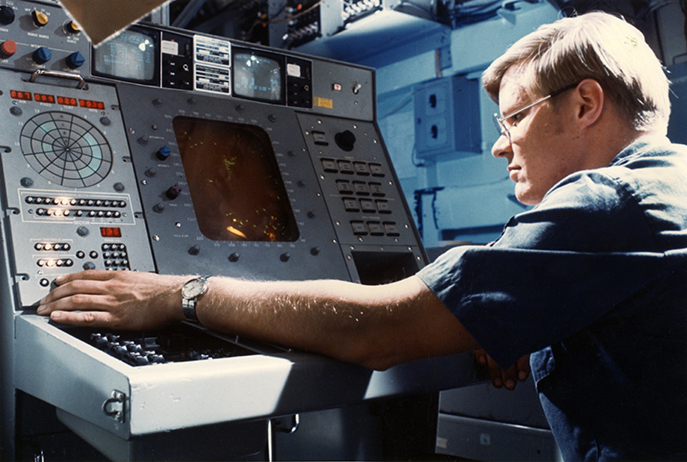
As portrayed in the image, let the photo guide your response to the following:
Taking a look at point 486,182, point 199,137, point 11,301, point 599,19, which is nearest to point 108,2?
point 11,301

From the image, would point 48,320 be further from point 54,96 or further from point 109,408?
point 54,96

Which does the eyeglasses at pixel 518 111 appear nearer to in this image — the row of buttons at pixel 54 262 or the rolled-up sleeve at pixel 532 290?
the rolled-up sleeve at pixel 532 290

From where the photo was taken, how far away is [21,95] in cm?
142

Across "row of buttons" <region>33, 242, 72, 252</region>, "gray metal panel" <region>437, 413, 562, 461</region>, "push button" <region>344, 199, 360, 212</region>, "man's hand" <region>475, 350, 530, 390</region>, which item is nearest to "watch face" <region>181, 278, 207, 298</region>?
"row of buttons" <region>33, 242, 72, 252</region>

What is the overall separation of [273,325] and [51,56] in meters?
0.93

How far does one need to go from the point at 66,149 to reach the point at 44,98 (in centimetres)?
14

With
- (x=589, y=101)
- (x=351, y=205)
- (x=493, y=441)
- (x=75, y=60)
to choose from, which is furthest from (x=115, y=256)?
(x=493, y=441)

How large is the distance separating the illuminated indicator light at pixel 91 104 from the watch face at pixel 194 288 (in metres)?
0.61

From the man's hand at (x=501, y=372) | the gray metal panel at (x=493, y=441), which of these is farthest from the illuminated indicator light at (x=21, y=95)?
the gray metal panel at (x=493, y=441)

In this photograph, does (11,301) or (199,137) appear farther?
(199,137)

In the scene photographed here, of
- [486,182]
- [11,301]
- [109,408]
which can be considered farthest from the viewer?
[486,182]

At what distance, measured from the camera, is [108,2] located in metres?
0.59

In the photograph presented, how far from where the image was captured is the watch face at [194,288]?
118 centimetres

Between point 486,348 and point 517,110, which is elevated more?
point 517,110
